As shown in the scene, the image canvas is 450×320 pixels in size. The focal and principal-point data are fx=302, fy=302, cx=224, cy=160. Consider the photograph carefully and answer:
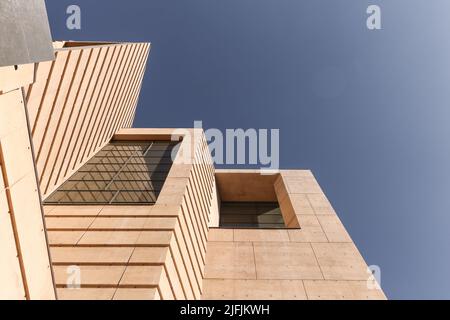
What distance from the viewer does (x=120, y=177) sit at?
45.6 ft

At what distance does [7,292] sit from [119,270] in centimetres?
452

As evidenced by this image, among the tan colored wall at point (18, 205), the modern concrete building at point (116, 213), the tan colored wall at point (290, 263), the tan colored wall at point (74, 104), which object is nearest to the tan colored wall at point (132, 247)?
the modern concrete building at point (116, 213)

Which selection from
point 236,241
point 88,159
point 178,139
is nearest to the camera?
point 88,159

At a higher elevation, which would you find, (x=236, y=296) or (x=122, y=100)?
(x=122, y=100)

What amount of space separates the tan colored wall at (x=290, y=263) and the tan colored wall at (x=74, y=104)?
7.80 m

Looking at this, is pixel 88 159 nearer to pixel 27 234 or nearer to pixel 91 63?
pixel 91 63

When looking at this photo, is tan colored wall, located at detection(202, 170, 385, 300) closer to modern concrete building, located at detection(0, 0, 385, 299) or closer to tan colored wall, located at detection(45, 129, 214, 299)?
modern concrete building, located at detection(0, 0, 385, 299)

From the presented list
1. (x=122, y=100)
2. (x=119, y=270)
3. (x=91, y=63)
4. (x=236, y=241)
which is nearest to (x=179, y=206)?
(x=119, y=270)

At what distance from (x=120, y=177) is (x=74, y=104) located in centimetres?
372

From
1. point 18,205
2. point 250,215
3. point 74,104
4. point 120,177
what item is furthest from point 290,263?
point 18,205

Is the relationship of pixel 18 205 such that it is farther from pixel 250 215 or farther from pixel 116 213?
pixel 250 215

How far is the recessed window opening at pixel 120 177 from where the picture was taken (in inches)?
476

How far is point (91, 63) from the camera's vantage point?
12859 millimetres
